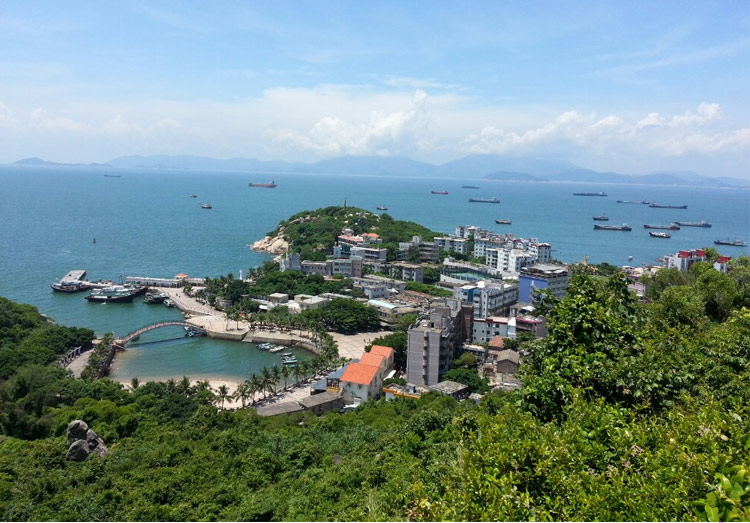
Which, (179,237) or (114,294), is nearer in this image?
(114,294)

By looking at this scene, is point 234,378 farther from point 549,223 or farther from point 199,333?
point 549,223

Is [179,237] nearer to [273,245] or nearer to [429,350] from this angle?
[273,245]

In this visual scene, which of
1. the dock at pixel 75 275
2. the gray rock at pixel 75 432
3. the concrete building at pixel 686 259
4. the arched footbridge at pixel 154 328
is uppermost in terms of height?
the concrete building at pixel 686 259

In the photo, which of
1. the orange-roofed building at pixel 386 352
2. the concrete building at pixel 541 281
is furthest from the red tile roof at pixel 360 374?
the concrete building at pixel 541 281

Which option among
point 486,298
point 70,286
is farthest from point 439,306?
point 70,286

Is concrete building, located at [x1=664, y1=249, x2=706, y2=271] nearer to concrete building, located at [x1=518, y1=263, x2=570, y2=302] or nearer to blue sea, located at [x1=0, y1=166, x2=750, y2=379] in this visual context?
blue sea, located at [x1=0, y1=166, x2=750, y2=379]

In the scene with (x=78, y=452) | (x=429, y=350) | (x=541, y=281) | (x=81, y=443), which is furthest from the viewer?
(x=541, y=281)

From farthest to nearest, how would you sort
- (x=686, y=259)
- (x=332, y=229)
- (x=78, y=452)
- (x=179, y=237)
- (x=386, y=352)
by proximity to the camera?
(x=179, y=237), (x=332, y=229), (x=686, y=259), (x=386, y=352), (x=78, y=452)

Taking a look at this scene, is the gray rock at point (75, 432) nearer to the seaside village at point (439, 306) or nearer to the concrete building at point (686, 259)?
the seaside village at point (439, 306)

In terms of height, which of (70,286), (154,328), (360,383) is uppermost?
(360,383)
